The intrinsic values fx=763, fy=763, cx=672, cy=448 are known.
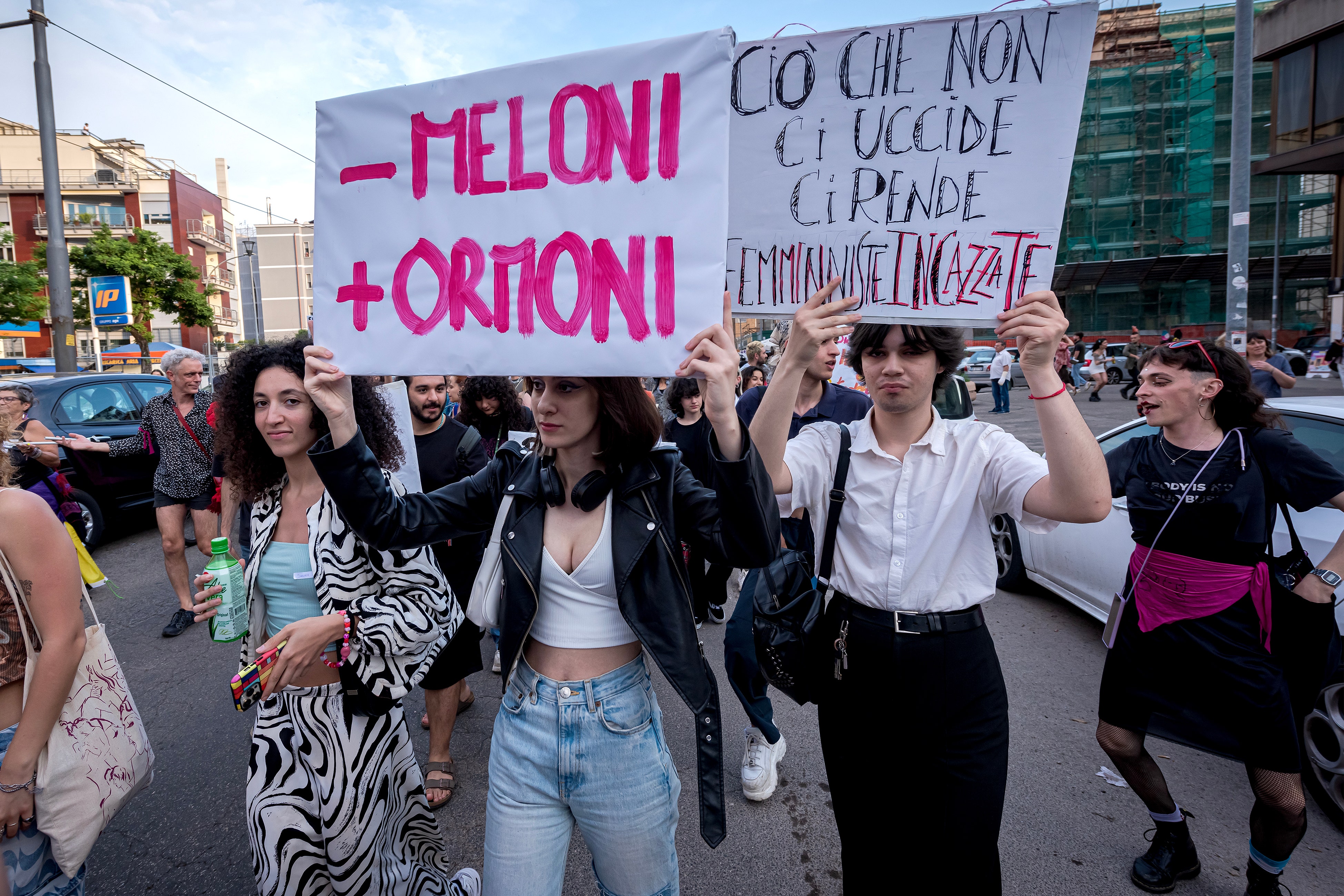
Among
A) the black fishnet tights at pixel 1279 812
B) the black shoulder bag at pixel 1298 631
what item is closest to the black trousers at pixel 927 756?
the black fishnet tights at pixel 1279 812

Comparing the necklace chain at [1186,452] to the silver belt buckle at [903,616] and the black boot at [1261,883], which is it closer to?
the black boot at [1261,883]

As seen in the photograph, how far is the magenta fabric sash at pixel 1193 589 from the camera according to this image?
2760mm

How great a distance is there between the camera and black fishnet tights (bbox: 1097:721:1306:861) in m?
2.57

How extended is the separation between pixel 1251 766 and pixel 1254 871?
1.24 ft

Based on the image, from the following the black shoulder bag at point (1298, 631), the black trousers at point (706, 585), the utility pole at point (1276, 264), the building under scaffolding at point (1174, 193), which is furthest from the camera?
the building under scaffolding at point (1174, 193)

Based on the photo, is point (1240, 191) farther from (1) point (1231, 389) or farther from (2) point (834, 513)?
(2) point (834, 513)

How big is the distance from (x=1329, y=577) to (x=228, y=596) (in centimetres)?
369

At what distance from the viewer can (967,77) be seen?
182 cm

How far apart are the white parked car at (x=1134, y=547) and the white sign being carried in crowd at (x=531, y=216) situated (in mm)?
1322

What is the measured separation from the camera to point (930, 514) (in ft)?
6.79

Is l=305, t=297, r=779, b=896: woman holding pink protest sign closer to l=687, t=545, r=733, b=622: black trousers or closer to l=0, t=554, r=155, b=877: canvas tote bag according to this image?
l=0, t=554, r=155, b=877: canvas tote bag

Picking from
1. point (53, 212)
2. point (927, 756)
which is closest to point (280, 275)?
point (53, 212)

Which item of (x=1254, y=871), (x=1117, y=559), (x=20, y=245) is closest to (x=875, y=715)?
(x=1254, y=871)

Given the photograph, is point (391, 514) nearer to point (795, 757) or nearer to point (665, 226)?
point (665, 226)
